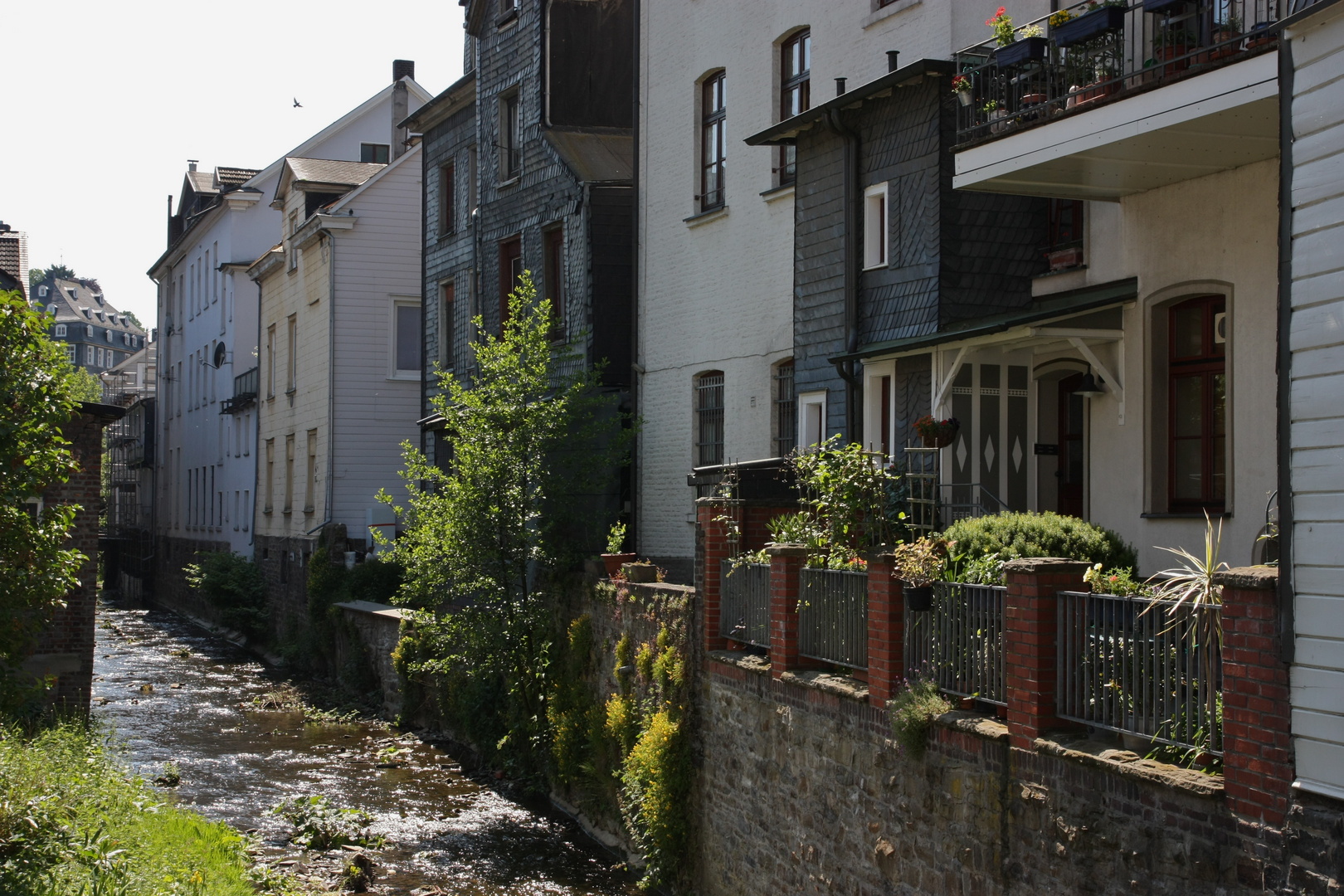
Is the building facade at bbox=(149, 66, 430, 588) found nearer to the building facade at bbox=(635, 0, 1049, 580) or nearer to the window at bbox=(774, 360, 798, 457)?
the building facade at bbox=(635, 0, 1049, 580)

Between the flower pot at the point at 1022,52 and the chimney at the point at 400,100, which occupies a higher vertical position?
the chimney at the point at 400,100

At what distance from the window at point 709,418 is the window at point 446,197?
10.6 m

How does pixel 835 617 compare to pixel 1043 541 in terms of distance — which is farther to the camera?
Result: pixel 835 617

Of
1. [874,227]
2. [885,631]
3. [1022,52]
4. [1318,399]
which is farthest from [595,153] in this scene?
[1318,399]

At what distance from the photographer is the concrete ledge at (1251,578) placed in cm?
626

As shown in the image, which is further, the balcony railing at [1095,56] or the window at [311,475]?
the window at [311,475]

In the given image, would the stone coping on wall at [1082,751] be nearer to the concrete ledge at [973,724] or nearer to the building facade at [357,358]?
the concrete ledge at [973,724]

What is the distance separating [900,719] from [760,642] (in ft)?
10.2

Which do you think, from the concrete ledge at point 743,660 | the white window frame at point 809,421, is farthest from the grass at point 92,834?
the white window frame at point 809,421

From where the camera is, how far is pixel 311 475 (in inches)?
1291

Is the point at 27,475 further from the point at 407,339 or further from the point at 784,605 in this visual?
the point at 407,339

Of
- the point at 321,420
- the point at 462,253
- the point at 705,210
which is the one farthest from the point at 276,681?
the point at 705,210

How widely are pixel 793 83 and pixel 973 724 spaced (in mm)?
11145

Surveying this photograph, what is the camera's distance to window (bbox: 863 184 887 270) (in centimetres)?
1505
